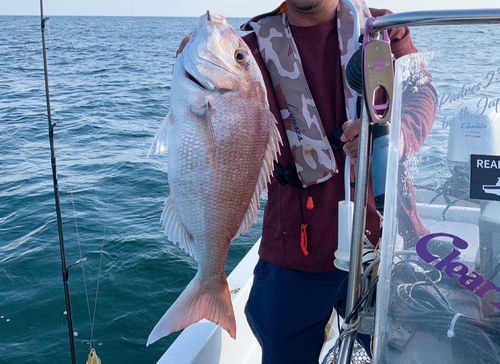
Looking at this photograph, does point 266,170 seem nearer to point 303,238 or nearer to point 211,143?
point 211,143

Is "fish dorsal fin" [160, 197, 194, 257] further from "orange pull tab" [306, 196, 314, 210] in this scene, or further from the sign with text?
the sign with text

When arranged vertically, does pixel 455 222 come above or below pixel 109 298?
above

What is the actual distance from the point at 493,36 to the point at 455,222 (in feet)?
1.68

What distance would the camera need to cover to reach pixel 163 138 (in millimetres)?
1510

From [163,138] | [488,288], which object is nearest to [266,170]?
[163,138]

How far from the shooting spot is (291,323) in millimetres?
2309

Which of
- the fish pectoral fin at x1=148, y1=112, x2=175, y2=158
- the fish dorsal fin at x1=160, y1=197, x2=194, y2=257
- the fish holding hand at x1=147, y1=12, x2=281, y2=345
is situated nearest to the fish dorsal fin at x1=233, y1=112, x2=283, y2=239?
the fish holding hand at x1=147, y1=12, x2=281, y2=345

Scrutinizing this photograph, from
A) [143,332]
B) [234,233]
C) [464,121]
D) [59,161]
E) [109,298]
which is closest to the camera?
[464,121]

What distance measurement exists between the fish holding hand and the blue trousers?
77 centimetres

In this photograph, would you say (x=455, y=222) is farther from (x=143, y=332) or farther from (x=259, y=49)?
(x=143, y=332)

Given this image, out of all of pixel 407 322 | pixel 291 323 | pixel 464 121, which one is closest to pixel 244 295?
pixel 291 323

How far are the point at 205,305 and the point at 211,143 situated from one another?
0.55 meters

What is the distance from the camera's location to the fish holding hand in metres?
1.47

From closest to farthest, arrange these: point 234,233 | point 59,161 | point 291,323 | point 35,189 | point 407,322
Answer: point 407,322 < point 234,233 < point 291,323 < point 35,189 < point 59,161
